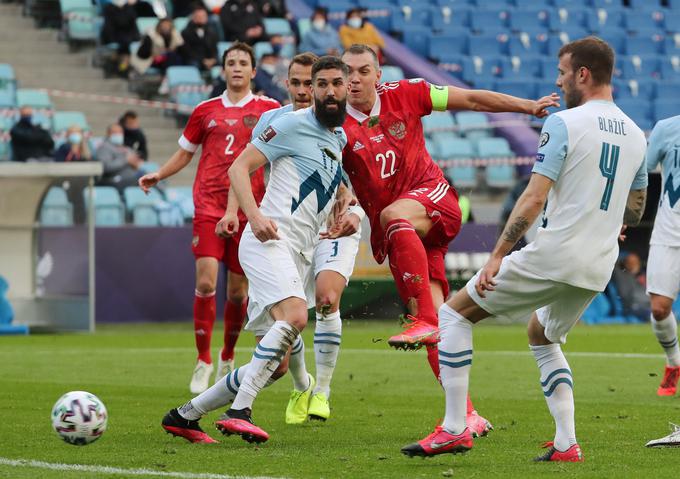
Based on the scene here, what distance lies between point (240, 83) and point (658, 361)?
217 inches

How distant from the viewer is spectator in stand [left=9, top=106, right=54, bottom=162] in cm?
1948

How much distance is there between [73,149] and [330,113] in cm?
1170

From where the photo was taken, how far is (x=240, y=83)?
11.2m

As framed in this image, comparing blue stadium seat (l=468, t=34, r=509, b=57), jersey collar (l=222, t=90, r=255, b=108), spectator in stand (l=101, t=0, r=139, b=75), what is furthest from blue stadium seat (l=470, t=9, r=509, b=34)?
jersey collar (l=222, t=90, r=255, b=108)

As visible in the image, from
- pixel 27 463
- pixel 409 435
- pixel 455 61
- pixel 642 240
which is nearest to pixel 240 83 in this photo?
pixel 409 435

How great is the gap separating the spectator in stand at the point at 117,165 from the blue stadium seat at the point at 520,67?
9547 mm

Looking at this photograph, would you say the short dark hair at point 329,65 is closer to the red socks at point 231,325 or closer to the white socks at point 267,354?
the white socks at point 267,354

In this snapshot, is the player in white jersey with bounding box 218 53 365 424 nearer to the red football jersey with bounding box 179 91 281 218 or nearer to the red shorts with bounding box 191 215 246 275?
the red football jersey with bounding box 179 91 281 218

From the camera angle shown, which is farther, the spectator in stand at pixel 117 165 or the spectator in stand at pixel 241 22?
the spectator in stand at pixel 241 22

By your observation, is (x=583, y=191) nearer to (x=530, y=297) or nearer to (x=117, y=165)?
(x=530, y=297)

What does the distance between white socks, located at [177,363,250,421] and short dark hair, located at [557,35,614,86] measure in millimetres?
2559

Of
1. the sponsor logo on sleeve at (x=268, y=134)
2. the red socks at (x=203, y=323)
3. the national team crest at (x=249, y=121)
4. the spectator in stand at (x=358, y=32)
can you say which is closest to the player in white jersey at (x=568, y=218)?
the sponsor logo on sleeve at (x=268, y=134)

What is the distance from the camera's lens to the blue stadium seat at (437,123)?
2414 cm

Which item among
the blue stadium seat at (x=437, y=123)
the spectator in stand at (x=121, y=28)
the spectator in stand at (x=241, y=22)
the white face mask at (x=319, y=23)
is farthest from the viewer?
the white face mask at (x=319, y=23)
